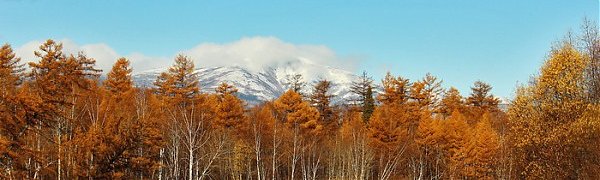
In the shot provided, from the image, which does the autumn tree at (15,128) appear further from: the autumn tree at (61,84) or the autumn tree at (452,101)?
the autumn tree at (452,101)

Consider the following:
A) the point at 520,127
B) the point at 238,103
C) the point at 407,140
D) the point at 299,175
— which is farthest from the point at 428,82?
the point at 520,127

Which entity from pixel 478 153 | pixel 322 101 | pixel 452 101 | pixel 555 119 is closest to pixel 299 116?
pixel 322 101

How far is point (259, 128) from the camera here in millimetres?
39000

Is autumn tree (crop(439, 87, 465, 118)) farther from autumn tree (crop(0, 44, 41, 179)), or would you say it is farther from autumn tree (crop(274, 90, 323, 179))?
autumn tree (crop(0, 44, 41, 179))

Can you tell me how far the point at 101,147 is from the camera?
2405 centimetres

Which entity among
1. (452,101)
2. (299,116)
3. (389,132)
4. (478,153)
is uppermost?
A: (452,101)

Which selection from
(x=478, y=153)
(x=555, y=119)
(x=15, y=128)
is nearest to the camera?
(x=15, y=128)

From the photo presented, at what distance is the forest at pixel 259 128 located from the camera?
906 inches

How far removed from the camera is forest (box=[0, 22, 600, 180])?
75.5 feet

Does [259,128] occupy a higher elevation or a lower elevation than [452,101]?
lower

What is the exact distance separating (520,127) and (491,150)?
19.1 metres

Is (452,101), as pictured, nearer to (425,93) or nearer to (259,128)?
(425,93)

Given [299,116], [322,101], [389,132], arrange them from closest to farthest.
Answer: [389,132] < [299,116] < [322,101]

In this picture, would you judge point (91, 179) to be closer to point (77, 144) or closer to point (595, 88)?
point (77, 144)
